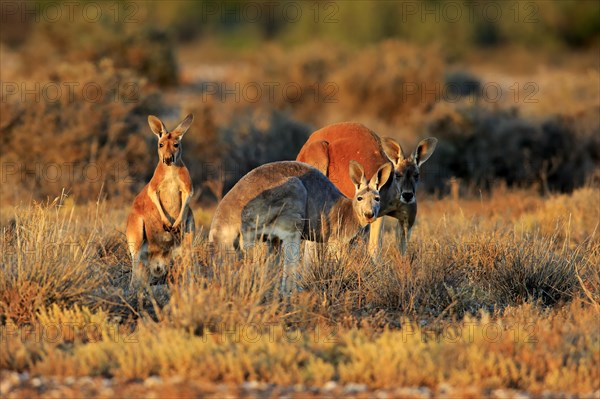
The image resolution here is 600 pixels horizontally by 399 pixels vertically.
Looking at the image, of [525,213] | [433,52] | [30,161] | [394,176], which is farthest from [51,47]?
[394,176]

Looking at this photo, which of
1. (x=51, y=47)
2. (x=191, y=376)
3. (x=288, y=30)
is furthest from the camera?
(x=288, y=30)

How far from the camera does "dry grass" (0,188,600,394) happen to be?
6.16 metres

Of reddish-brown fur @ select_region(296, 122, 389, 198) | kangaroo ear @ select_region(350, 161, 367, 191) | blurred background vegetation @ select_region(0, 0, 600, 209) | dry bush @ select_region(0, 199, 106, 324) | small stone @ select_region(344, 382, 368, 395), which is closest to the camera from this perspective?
small stone @ select_region(344, 382, 368, 395)

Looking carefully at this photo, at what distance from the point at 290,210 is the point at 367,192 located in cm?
72

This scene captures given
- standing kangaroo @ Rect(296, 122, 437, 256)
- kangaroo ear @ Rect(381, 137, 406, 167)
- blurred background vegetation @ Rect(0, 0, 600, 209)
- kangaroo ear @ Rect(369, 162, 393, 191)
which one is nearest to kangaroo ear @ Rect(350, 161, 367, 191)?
kangaroo ear @ Rect(369, 162, 393, 191)

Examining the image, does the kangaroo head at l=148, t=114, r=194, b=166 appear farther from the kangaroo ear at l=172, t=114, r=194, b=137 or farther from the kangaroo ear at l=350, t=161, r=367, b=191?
the kangaroo ear at l=350, t=161, r=367, b=191

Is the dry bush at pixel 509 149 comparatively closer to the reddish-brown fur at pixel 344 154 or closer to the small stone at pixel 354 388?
the reddish-brown fur at pixel 344 154

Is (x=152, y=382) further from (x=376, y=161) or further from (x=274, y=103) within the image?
(x=274, y=103)

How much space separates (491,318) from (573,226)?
449 centimetres

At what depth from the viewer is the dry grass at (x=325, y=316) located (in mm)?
6156

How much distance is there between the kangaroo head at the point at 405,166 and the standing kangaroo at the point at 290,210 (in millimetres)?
442

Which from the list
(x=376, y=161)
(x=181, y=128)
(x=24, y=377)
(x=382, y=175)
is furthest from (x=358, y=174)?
(x=24, y=377)

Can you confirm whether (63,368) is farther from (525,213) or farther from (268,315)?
(525,213)

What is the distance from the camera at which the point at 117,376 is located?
614 cm
